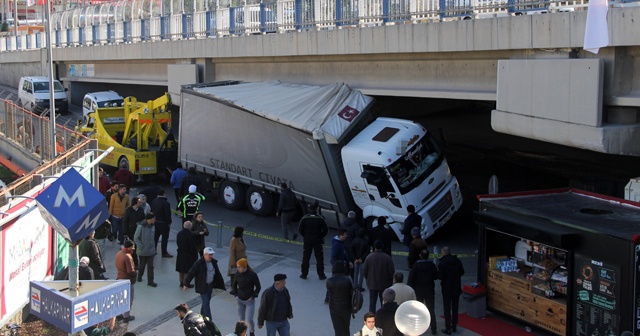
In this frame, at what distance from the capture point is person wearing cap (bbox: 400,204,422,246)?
16.1 metres

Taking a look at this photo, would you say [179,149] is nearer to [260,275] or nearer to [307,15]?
[307,15]

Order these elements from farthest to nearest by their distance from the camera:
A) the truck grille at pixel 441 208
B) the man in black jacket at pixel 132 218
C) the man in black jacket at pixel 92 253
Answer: the truck grille at pixel 441 208
the man in black jacket at pixel 132 218
the man in black jacket at pixel 92 253

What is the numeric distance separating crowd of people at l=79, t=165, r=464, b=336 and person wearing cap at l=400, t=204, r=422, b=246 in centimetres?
2

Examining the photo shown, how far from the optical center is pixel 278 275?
11.0 meters

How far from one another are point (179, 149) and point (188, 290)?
28.8 feet

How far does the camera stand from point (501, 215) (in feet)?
41.4

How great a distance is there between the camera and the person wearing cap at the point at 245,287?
11648 millimetres

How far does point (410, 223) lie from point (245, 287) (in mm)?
5248

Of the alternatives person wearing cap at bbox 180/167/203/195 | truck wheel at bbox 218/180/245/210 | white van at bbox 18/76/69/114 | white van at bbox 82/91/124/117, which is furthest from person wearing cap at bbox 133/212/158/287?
white van at bbox 18/76/69/114

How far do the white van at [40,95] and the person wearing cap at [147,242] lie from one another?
26.7m

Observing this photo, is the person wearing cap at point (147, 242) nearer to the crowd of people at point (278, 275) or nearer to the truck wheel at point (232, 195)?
the crowd of people at point (278, 275)

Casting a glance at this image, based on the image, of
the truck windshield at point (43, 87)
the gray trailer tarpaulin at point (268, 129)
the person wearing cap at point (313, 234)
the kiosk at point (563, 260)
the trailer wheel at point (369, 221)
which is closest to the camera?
the kiosk at point (563, 260)

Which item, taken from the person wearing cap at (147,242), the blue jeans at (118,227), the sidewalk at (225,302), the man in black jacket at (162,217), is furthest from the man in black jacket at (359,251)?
the blue jeans at (118,227)

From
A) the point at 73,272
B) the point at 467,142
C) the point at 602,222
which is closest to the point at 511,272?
the point at 602,222
